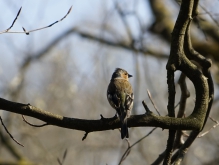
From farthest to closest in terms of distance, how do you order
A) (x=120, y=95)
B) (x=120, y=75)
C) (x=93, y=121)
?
1. (x=120, y=75)
2. (x=120, y=95)
3. (x=93, y=121)

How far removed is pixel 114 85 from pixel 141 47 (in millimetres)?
3058

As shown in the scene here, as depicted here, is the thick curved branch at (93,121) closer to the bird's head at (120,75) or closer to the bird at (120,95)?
the bird at (120,95)

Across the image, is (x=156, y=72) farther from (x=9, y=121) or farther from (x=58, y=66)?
(x=9, y=121)

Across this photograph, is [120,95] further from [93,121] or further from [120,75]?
[93,121]

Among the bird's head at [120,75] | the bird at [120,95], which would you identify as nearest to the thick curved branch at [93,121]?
the bird at [120,95]

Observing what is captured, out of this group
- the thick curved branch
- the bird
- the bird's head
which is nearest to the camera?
the thick curved branch

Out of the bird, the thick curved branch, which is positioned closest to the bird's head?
the bird

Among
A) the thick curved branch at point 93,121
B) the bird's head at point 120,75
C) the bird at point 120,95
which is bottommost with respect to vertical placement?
the bird's head at point 120,75

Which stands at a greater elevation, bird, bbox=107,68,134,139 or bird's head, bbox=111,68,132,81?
bird, bbox=107,68,134,139

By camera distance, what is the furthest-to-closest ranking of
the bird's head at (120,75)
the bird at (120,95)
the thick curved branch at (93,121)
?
1. the bird's head at (120,75)
2. the bird at (120,95)
3. the thick curved branch at (93,121)

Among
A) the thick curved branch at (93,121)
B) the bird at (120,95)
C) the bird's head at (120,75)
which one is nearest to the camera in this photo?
the thick curved branch at (93,121)

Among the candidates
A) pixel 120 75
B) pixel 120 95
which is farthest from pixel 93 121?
pixel 120 75

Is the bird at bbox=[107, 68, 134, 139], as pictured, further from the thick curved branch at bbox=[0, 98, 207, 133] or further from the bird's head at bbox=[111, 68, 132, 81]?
the thick curved branch at bbox=[0, 98, 207, 133]

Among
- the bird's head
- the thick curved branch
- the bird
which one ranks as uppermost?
the thick curved branch
